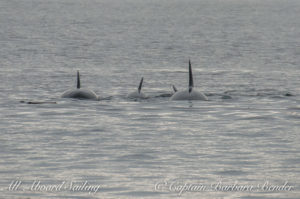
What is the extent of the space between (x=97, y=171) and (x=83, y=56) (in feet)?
149

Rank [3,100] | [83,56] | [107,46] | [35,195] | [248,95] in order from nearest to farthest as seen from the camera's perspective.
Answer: [35,195] < [3,100] < [248,95] < [83,56] < [107,46]

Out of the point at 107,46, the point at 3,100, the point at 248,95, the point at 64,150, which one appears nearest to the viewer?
the point at 64,150

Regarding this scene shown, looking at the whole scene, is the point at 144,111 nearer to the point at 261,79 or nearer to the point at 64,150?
the point at 64,150

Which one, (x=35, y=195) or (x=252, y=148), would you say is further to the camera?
(x=252, y=148)

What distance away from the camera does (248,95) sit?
120ft

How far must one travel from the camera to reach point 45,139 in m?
24.0

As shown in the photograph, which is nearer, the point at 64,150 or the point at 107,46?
the point at 64,150

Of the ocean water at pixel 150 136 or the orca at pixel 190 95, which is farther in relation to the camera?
the orca at pixel 190 95

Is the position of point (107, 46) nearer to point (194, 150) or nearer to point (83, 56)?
point (83, 56)

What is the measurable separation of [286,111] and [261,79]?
14.3 m

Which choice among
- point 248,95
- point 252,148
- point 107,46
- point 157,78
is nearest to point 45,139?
point 252,148

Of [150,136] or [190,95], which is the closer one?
[150,136]

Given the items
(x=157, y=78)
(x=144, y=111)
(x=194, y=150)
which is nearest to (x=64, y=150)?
(x=194, y=150)

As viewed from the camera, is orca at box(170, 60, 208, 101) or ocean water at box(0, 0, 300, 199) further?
orca at box(170, 60, 208, 101)
